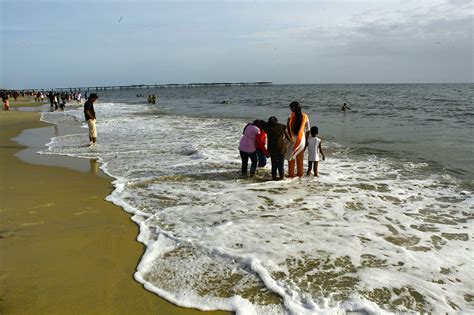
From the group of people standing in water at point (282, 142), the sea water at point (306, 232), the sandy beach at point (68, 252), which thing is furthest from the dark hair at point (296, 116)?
the sandy beach at point (68, 252)

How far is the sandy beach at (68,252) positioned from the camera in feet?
11.6

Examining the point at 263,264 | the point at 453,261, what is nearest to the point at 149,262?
the point at 263,264

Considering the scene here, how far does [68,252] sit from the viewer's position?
15.0 feet

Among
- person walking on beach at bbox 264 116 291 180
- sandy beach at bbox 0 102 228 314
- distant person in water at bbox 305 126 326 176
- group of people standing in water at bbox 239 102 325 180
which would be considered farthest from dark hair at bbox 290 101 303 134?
sandy beach at bbox 0 102 228 314

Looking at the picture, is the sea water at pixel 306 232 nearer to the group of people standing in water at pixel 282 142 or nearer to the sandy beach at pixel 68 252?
the sandy beach at pixel 68 252

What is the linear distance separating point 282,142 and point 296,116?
2.04ft

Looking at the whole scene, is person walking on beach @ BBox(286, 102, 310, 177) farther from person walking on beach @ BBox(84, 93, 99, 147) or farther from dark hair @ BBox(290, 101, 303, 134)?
person walking on beach @ BBox(84, 93, 99, 147)

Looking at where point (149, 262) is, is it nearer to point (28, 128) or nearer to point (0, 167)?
point (0, 167)

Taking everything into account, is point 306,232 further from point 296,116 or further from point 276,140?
point 296,116

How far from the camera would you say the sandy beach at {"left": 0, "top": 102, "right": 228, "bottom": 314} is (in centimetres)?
354

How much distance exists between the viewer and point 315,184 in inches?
312

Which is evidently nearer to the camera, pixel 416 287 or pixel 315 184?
pixel 416 287

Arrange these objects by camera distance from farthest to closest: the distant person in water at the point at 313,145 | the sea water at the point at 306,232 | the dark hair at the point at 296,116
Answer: the distant person in water at the point at 313,145 < the dark hair at the point at 296,116 < the sea water at the point at 306,232

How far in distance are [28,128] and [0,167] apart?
10251 mm
